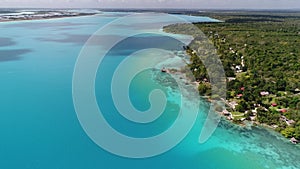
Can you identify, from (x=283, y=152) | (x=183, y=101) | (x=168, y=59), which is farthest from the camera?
(x=168, y=59)

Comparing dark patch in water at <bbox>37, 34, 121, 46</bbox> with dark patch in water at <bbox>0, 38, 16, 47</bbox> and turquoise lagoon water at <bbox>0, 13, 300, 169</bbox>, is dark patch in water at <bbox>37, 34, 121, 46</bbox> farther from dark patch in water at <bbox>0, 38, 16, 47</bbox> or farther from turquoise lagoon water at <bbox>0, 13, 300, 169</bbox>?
turquoise lagoon water at <bbox>0, 13, 300, 169</bbox>

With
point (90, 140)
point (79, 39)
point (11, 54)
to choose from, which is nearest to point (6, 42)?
point (11, 54)

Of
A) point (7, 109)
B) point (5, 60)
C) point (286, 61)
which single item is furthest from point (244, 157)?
point (5, 60)

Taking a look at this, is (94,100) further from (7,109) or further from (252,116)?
(252,116)

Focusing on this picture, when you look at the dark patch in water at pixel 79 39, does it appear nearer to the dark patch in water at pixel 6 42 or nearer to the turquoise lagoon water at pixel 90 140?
the dark patch in water at pixel 6 42

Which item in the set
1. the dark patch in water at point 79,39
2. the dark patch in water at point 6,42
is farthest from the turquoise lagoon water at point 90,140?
the dark patch in water at point 79,39

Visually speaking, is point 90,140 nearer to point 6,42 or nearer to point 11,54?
point 11,54

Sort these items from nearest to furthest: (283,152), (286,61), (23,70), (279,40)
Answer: (283,152) → (23,70) → (286,61) → (279,40)

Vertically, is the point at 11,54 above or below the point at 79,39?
below
